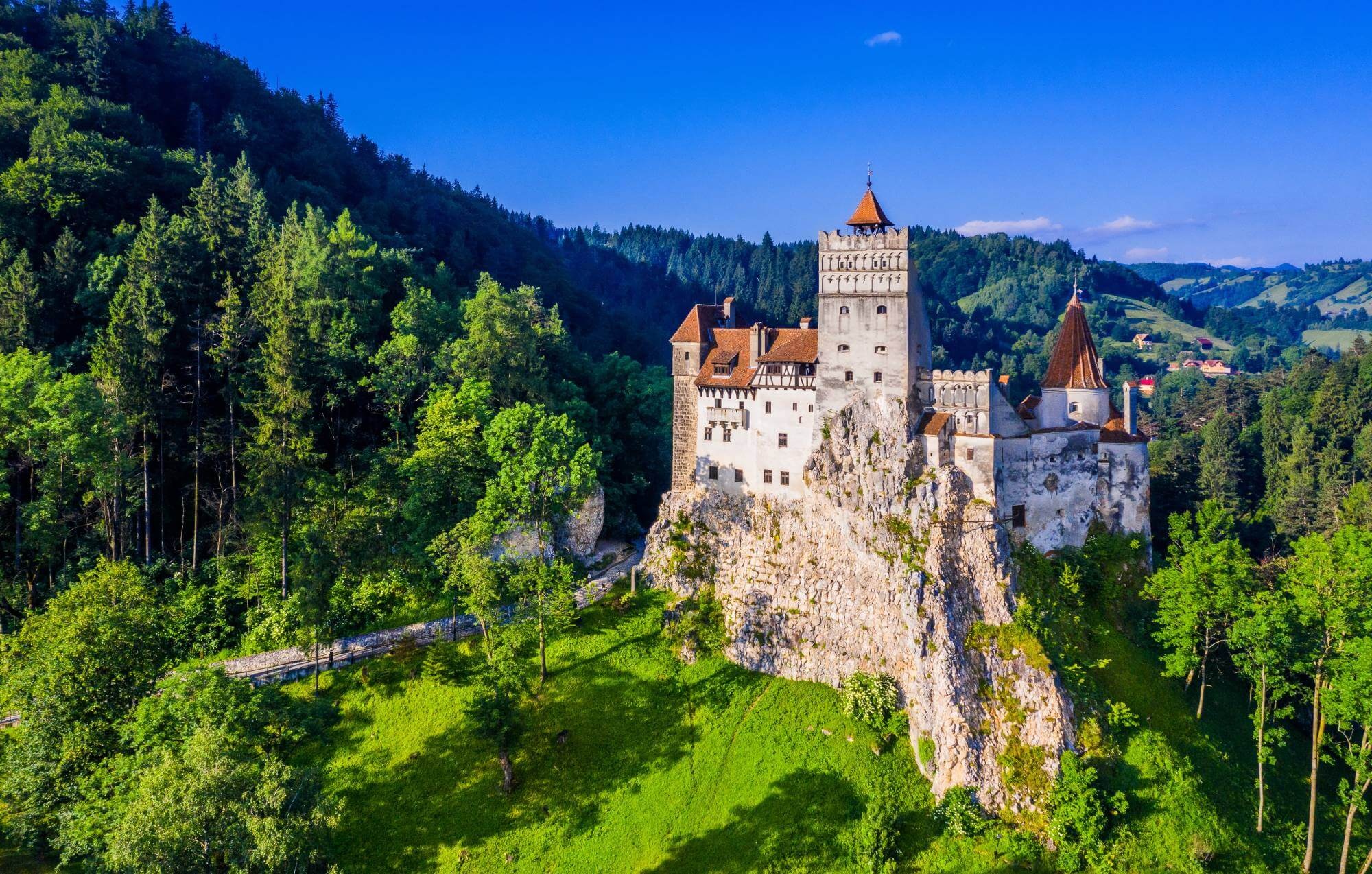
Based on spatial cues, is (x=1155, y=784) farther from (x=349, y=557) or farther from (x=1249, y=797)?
(x=349, y=557)

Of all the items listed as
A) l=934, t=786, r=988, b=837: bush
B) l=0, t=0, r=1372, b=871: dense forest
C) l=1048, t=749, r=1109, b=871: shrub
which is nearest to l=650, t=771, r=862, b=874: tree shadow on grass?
l=934, t=786, r=988, b=837: bush

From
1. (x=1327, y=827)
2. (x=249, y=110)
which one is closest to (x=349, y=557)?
(x=1327, y=827)

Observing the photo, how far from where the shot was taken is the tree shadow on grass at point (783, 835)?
4353cm

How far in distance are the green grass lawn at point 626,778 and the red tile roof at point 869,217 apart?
88.1 ft

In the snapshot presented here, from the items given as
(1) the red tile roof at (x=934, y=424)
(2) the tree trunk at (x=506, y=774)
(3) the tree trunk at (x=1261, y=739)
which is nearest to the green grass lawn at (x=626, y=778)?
(2) the tree trunk at (x=506, y=774)

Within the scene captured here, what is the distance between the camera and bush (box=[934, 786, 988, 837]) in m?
44.0

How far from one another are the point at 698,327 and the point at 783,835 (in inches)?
1237

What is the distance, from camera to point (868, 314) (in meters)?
52.3

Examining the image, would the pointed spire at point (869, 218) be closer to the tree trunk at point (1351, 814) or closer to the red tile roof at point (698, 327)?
the red tile roof at point (698, 327)

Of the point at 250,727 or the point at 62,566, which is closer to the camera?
the point at 250,727

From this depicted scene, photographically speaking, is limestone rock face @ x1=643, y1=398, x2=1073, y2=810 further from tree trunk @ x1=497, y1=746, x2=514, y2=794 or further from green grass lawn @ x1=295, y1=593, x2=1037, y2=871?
tree trunk @ x1=497, y1=746, x2=514, y2=794

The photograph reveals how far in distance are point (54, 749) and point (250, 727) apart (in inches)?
312

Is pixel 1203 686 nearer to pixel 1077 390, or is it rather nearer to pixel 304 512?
pixel 1077 390

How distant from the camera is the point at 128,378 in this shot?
5416cm
